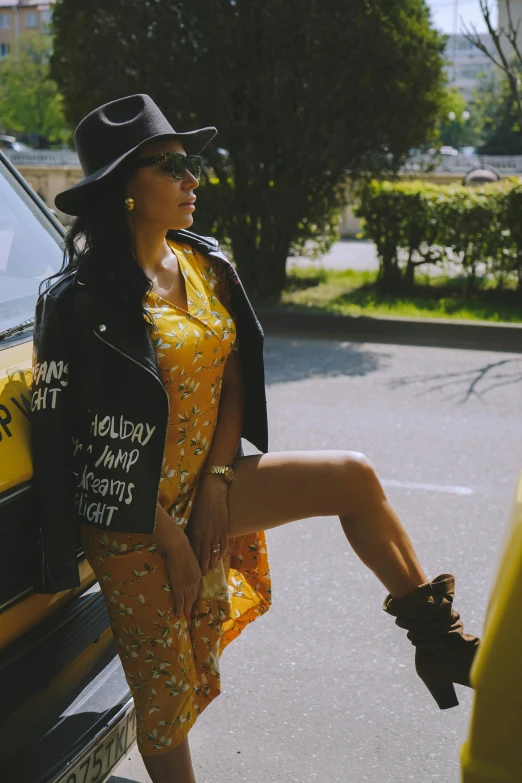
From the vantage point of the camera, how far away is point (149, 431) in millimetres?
2324

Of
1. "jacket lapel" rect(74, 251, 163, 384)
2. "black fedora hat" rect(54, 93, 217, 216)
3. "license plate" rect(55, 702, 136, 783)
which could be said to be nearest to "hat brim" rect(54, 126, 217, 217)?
"black fedora hat" rect(54, 93, 217, 216)

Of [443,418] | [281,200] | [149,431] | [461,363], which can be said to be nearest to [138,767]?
[149,431]

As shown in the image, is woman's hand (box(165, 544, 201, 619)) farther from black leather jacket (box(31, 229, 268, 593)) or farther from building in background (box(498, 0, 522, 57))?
building in background (box(498, 0, 522, 57))

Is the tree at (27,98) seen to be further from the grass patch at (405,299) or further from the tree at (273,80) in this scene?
the tree at (273,80)

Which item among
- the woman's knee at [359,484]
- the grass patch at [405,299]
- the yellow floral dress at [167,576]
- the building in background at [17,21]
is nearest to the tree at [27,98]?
the building in background at [17,21]

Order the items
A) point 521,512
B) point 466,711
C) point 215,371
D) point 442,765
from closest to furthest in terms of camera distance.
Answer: point 521,512
point 215,371
point 442,765
point 466,711

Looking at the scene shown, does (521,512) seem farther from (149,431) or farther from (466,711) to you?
(466,711)

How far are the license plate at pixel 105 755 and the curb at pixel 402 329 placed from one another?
705 cm

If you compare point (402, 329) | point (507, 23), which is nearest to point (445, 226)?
point (402, 329)

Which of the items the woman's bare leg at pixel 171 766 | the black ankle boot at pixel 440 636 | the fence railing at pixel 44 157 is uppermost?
the black ankle boot at pixel 440 636

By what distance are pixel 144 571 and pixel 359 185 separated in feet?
30.2

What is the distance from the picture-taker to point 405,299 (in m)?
11.1

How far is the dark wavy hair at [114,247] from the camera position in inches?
93.7

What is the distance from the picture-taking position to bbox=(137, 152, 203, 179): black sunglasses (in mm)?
2439
